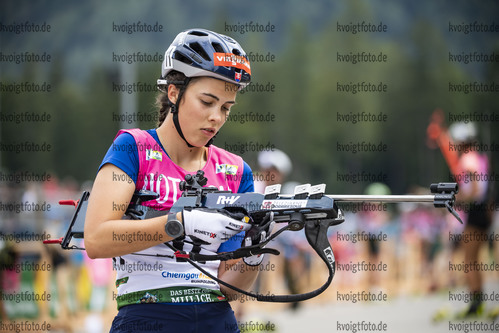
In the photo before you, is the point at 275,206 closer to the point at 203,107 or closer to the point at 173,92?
the point at 203,107

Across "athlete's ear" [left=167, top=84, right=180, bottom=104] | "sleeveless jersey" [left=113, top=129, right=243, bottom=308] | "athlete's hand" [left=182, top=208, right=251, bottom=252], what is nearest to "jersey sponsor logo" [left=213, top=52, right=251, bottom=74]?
"athlete's ear" [left=167, top=84, right=180, bottom=104]

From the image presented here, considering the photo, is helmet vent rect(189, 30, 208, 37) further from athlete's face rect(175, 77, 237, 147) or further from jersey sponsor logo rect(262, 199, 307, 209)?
jersey sponsor logo rect(262, 199, 307, 209)

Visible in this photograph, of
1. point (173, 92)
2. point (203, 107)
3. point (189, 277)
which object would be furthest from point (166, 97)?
point (189, 277)

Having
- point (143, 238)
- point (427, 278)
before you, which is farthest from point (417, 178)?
point (143, 238)

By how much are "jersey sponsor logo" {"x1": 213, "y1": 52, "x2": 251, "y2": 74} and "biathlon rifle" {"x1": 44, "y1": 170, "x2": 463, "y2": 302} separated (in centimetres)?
63

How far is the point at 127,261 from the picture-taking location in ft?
12.6

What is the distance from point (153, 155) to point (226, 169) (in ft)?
1.74

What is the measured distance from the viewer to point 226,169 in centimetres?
421

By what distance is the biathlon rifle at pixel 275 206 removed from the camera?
11.4 feet

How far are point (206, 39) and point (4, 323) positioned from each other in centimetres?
724

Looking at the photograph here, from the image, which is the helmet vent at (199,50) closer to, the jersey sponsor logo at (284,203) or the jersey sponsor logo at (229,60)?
the jersey sponsor logo at (229,60)

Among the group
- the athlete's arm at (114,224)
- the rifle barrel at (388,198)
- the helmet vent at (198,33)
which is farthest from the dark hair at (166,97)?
the rifle barrel at (388,198)

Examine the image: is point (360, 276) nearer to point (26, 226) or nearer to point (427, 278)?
point (427, 278)

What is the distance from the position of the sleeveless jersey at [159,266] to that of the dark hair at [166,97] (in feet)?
1.23
